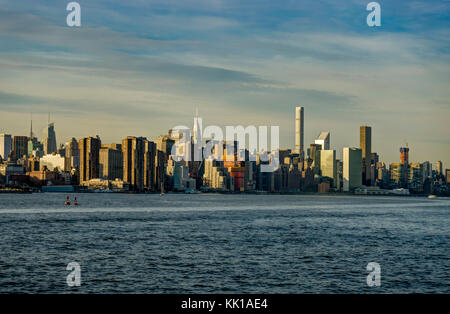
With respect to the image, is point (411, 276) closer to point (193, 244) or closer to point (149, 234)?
point (193, 244)

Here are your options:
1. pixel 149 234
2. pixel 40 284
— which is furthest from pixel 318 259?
pixel 149 234

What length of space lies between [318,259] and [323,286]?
14.2 meters

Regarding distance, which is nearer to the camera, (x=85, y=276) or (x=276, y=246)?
(x=85, y=276)

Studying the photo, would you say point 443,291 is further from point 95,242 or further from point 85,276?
point 95,242

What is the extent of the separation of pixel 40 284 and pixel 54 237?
1358 inches

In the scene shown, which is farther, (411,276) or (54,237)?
(54,237)

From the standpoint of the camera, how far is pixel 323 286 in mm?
39125

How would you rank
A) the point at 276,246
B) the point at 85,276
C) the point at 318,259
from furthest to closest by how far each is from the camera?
the point at 276,246 → the point at 318,259 → the point at 85,276
